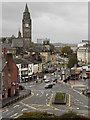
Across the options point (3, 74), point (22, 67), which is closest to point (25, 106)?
point (3, 74)

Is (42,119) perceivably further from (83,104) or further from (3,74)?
(3,74)

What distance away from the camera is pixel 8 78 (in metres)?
43.1

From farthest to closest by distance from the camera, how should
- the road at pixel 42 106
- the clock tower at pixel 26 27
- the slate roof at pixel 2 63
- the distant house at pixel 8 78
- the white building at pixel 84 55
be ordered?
the clock tower at pixel 26 27
the white building at pixel 84 55
the slate roof at pixel 2 63
the distant house at pixel 8 78
the road at pixel 42 106

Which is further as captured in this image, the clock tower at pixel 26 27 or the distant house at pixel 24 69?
the clock tower at pixel 26 27

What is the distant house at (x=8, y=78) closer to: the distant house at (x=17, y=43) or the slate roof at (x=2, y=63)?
the slate roof at (x=2, y=63)

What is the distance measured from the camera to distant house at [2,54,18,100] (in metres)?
41.2

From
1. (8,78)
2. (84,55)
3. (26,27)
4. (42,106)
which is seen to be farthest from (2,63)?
(84,55)

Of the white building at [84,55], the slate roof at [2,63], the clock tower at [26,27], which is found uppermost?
the clock tower at [26,27]

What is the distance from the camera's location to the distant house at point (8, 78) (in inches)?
1622

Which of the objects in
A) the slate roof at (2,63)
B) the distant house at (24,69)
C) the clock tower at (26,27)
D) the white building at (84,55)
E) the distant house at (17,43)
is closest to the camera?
the slate roof at (2,63)

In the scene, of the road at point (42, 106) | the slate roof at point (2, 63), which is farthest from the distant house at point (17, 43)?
the road at point (42, 106)

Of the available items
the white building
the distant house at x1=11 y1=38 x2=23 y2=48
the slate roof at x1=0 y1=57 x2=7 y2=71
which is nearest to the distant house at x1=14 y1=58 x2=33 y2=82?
the slate roof at x1=0 y1=57 x2=7 y2=71

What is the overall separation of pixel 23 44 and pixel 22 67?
50601mm

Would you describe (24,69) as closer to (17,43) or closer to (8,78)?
(8,78)
